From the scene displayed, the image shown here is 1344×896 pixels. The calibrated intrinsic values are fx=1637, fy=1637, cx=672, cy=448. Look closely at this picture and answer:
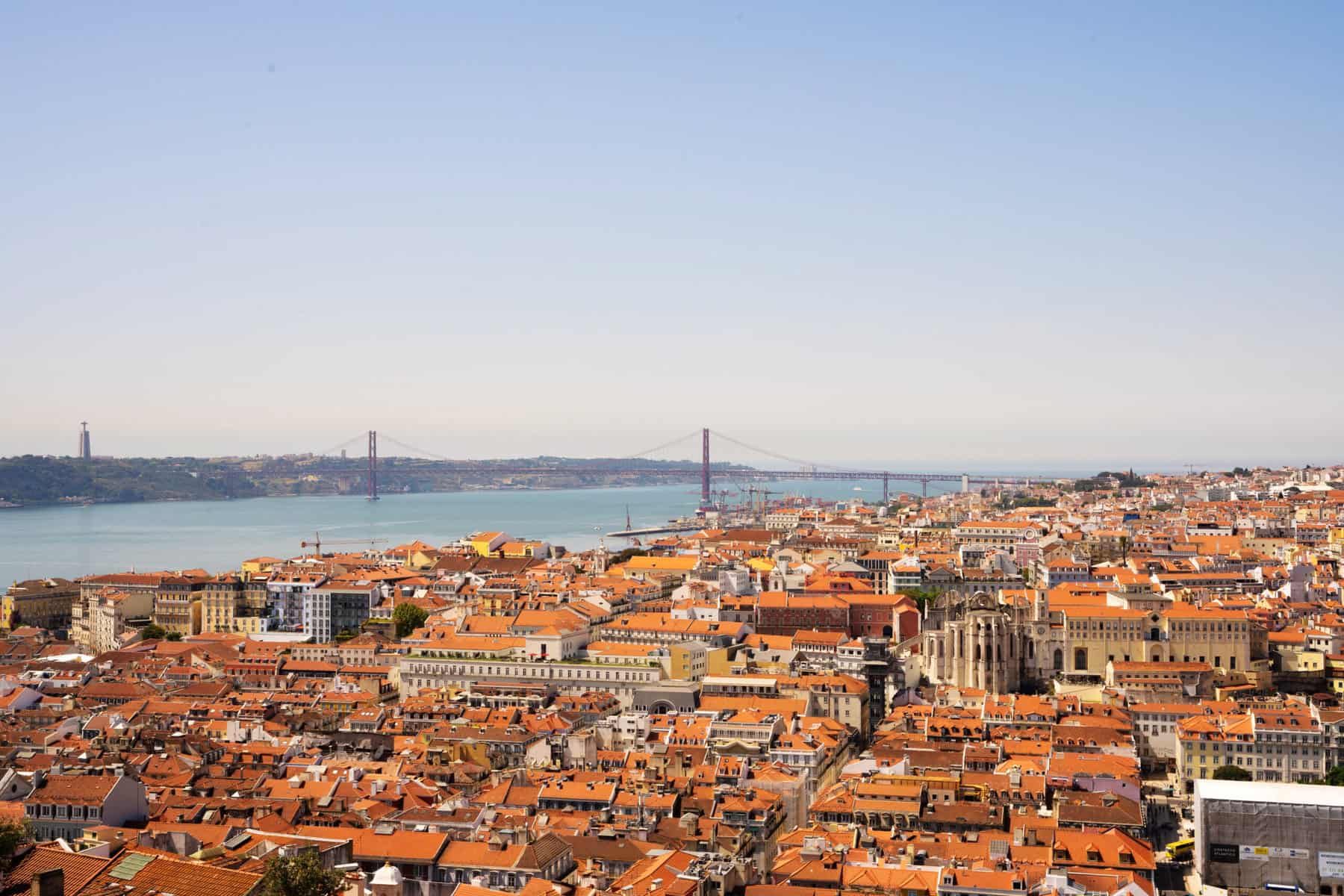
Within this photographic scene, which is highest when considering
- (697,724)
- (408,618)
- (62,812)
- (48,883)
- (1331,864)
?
(48,883)

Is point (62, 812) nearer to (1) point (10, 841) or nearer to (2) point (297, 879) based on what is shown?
(1) point (10, 841)

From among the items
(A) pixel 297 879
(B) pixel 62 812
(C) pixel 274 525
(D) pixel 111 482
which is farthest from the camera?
(D) pixel 111 482

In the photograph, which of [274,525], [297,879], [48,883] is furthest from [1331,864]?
[274,525]

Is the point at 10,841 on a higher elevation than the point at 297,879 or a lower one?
→ higher

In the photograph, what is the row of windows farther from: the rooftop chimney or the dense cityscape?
the rooftop chimney

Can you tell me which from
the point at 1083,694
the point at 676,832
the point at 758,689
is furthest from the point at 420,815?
the point at 1083,694

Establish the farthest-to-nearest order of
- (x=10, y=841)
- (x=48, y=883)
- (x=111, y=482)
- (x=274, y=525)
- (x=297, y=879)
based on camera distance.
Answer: (x=111, y=482) → (x=274, y=525) → (x=10, y=841) → (x=297, y=879) → (x=48, y=883)
